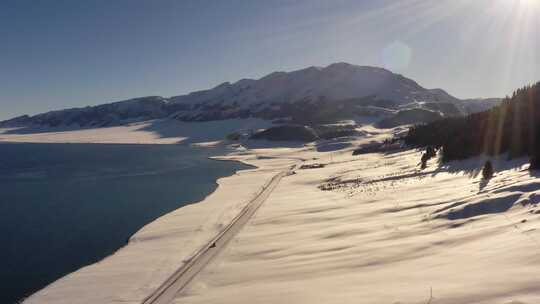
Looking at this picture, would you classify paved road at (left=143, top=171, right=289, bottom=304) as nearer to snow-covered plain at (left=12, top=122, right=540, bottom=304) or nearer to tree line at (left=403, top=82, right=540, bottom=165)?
snow-covered plain at (left=12, top=122, right=540, bottom=304)

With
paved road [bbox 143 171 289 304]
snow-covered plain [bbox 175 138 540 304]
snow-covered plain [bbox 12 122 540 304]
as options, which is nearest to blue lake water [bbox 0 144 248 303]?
Answer: snow-covered plain [bbox 12 122 540 304]

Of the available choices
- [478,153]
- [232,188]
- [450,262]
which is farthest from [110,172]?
[450,262]

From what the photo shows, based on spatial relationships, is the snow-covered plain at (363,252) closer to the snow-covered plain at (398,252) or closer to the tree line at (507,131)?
the snow-covered plain at (398,252)

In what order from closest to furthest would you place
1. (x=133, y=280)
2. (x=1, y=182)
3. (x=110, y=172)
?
(x=133, y=280) < (x=1, y=182) < (x=110, y=172)

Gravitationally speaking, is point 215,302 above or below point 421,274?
below

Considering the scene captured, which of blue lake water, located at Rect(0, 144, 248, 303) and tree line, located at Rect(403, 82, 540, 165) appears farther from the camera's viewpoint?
tree line, located at Rect(403, 82, 540, 165)

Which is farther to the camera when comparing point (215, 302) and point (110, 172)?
point (110, 172)

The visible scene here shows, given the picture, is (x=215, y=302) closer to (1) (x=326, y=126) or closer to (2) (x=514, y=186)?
(2) (x=514, y=186)
